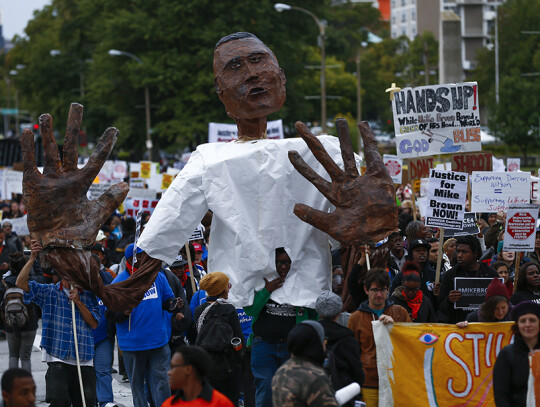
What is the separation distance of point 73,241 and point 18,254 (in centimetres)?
540

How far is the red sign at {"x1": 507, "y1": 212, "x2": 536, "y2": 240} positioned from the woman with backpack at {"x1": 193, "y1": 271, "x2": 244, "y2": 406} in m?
3.56

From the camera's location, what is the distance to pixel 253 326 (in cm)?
759

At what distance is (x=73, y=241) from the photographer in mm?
6676

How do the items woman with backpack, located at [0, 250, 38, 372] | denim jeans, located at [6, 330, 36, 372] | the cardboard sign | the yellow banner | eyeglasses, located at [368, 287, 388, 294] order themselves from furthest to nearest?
the cardboard sign
denim jeans, located at [6, 330, 36, 372]
woman with backpack, located at [0, 250, 38, 372]
the yellow banner
eyeglasses, located at [368, 287, 388, 294]

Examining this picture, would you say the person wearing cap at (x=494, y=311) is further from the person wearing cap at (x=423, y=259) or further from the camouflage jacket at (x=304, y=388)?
the camouflage jacket at (x=304, y=388)

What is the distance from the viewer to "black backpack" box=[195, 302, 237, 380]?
830cm

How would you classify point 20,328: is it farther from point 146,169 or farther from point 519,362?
point 146,169

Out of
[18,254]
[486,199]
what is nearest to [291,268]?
[18,254]

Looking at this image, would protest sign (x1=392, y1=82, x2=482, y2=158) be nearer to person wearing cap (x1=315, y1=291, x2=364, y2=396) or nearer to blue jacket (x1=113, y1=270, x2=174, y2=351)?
blue jacket (x1=113, y1=270, x2=174, y2=351)

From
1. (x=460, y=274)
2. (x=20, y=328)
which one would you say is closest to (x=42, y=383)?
(x=20, y=328)

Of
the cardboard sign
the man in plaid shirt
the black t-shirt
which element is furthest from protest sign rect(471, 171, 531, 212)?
the black t-shirt

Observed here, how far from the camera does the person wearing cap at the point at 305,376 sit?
5859 millimetres

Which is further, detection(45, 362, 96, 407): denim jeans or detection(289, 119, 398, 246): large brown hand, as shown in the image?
detection(45, 362, 96, 407): denim jeans

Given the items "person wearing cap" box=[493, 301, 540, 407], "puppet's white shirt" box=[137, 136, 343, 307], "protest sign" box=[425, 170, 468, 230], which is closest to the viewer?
"person wearing cap" box=[493, 301, 540, 407]
